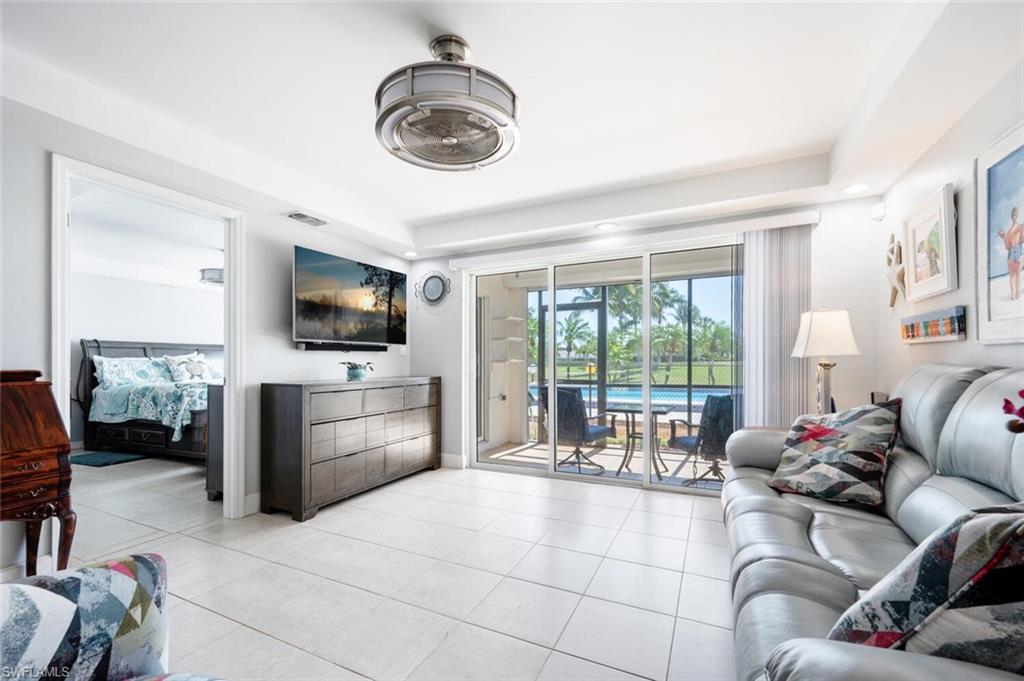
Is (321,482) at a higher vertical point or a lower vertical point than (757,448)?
lower

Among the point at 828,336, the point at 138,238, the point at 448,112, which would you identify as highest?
the point at 138,238

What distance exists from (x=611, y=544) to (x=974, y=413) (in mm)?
1834

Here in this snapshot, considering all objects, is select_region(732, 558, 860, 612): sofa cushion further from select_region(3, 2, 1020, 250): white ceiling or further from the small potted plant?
the small potted plant

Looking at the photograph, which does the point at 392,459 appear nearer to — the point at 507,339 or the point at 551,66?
the point at 507,339

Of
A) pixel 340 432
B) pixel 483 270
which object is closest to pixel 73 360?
pixel 340 432

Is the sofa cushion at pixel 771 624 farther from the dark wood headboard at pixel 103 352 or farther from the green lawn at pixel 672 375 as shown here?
the dark wood headboard at pixel 103 352

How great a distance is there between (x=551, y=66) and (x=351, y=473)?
3118 millimetres

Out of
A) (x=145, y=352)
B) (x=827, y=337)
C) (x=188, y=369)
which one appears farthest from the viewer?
(x=145, y=352)

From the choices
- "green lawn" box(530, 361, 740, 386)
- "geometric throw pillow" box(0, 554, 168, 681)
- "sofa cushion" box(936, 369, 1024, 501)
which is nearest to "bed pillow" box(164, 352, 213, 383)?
"green lawn" box(530, 361, 740, 386)

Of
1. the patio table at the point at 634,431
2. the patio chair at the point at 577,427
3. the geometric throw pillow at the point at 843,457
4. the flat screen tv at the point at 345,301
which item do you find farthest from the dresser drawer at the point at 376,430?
the geometric throw pillow at the point at 843,457

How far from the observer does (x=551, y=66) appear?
6.77ft

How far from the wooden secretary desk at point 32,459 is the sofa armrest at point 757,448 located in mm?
3318

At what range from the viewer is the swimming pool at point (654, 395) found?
3.76 metres

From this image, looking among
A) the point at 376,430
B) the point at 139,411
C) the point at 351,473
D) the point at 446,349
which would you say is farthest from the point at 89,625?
the point at 139,411
